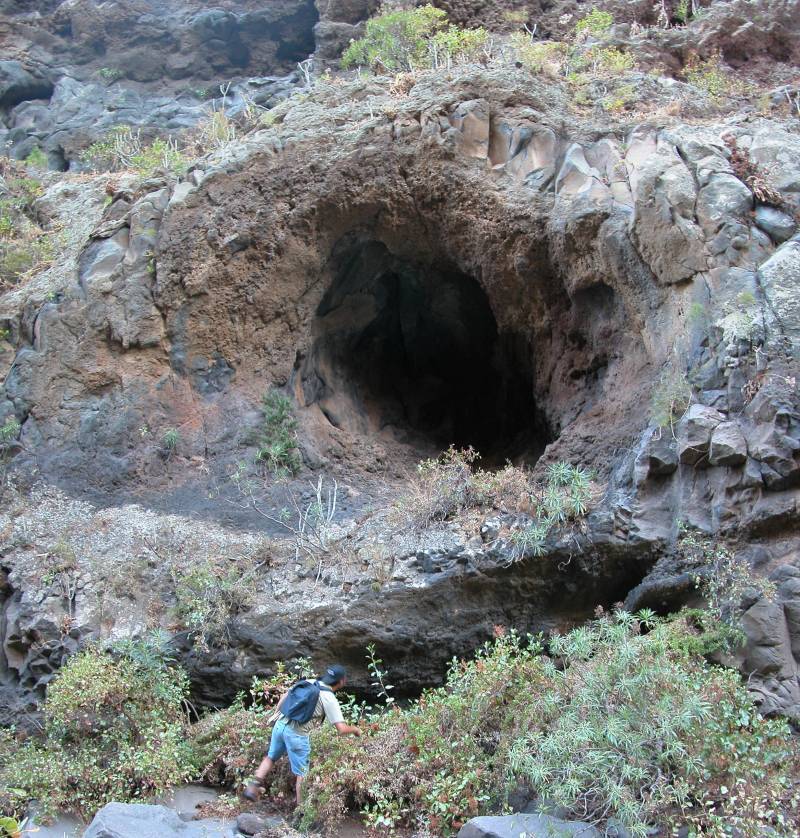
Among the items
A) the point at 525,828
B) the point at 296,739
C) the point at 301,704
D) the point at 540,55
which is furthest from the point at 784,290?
the point at 540,55

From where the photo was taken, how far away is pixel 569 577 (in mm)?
7797

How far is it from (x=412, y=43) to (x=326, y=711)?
35.8 feet

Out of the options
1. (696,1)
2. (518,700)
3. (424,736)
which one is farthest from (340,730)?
(696,1)

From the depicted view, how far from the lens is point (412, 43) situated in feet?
45.5

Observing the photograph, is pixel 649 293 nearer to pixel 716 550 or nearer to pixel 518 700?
pixel 716 550

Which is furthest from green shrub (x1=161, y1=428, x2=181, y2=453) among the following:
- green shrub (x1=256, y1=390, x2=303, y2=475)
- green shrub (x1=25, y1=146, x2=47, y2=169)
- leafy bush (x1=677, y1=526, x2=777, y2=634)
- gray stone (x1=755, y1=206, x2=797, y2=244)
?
green shrub (x1=25, y1=146, x2=47, y2=169)

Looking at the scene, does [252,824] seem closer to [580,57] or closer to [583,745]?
[583,745]

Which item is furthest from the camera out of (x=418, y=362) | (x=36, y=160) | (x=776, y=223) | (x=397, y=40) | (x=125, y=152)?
(x=36, y=160)

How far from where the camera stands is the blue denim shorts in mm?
6703

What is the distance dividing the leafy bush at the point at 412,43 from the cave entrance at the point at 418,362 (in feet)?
10.5

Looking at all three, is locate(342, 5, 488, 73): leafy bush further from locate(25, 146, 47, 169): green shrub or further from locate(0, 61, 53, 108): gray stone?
locate(0, 61, 53, 108): gray stone

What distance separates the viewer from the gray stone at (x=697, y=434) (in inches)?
290

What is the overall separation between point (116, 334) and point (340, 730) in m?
6.06

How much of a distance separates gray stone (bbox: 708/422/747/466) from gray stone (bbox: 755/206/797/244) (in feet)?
7.29
